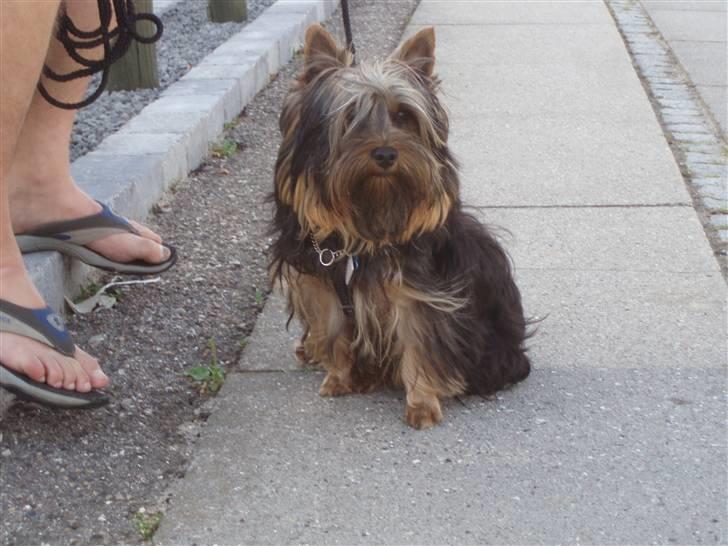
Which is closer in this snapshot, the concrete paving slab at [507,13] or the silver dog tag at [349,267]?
the silver dog tag at [349,267]

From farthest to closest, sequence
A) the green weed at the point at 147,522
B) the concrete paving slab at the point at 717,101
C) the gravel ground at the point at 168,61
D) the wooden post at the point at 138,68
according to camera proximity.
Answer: the concrete paving slab at the point at 717,101 → the wooden post at the point at 138,68 → the gravel ground at the point at 168,61 → the green weed at the point at 147,522

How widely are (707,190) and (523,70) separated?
230cm

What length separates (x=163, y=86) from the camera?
20.1 ft

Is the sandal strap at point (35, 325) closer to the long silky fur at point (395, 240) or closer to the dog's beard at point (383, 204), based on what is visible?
the long silky fur at point (395, 240)

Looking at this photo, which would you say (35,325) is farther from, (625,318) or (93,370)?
(625,318)

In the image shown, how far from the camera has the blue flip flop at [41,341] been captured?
3014 millimetres

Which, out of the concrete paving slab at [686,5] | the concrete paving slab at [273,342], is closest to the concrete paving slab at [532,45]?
the concrete paving slab at [686,5]

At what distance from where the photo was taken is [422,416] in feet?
10.7

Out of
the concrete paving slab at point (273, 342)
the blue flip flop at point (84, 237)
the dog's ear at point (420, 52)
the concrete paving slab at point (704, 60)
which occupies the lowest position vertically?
the concrete paving slab at point (704, 60)

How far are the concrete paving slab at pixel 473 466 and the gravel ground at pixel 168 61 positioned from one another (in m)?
2.17

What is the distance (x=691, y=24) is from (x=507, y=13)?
4.41 feet

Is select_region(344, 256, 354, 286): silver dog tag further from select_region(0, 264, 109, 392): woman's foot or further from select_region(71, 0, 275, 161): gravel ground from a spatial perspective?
select_region(71, 0, 275, 161): gravel ground

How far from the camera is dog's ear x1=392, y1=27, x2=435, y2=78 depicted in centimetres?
310

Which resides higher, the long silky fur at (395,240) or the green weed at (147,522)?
the long silky fur at (395,240)
